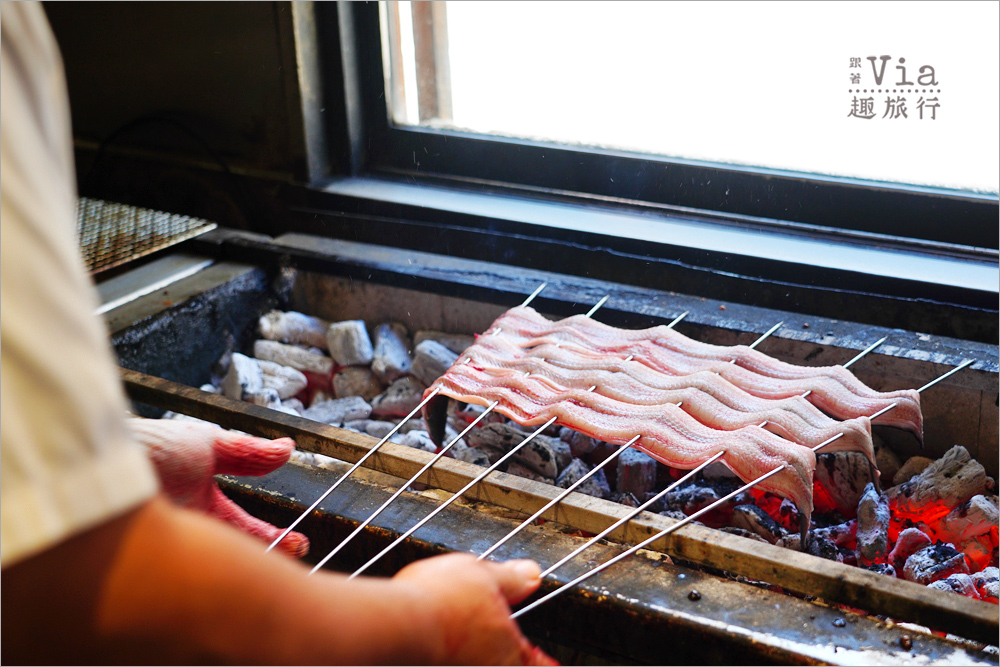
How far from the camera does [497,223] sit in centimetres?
327

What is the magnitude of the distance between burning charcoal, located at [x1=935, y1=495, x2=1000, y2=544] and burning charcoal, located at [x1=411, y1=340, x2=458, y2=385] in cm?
157

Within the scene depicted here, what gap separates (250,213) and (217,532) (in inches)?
125

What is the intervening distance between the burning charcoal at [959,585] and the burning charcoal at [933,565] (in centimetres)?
2

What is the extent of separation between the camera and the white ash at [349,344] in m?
3.12

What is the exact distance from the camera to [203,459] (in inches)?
55.1

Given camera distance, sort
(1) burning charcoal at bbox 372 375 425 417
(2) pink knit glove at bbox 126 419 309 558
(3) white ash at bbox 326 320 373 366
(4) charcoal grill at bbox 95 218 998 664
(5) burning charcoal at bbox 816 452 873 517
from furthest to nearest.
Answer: (3) white ash at bbox 326 320 373 366
(1) burning charcoal at bbox 372 375 425 417
(5) burning charcoal at bbox 816 452 873 517
(4) charcoal grill at bbox 95 218 998 664
(2) pink knit glove at bbox 126 419 309 558

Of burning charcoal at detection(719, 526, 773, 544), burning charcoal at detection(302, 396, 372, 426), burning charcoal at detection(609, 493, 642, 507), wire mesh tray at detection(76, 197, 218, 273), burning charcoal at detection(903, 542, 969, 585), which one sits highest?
wire mesh tray at detection(76, 197, 218, 273)

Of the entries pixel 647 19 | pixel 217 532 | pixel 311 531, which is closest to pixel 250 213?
pixel 647 19

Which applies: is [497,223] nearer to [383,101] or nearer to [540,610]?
[383,101]

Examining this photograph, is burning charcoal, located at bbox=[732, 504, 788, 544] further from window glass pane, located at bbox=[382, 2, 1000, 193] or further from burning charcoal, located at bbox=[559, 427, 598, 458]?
window glass pane, located at bbox=[382, 2, 1000, 193]

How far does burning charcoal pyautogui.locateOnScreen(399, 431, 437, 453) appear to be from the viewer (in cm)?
252

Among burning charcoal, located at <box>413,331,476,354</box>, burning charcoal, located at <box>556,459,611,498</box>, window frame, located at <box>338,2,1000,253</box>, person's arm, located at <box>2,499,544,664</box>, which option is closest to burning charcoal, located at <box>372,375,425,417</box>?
burning charcoal, located at <box>413,331,476,354</box>

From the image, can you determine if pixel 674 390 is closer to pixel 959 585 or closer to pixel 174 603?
pixel 959 585

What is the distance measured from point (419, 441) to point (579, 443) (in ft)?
1.57
